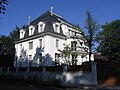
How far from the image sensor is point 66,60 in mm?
34375

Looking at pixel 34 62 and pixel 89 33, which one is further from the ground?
pixel 89 33

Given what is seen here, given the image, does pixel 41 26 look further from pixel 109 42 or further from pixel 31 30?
pixel 109 42

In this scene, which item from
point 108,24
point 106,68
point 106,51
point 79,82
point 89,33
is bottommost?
point 79,82

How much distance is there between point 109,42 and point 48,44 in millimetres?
10194

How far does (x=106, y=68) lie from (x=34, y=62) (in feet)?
63.4

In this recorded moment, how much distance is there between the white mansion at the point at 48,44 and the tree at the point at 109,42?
2.88 metres

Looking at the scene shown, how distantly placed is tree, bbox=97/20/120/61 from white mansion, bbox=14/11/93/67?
2.88 meters

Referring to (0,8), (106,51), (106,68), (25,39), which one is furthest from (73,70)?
(25,39)

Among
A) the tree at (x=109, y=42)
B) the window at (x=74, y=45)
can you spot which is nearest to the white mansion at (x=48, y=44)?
the window at (x=74, y=45)

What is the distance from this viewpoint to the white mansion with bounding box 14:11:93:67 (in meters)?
35.6

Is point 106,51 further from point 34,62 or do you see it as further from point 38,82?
point 38,82

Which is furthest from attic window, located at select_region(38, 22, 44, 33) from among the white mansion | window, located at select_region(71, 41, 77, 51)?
window, located at select_region(71, 41, 77, 51)

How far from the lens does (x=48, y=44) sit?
35.4 meters

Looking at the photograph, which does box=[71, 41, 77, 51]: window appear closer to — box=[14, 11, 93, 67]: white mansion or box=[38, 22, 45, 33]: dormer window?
box=[14, 11, 93, 67]: white mansion
